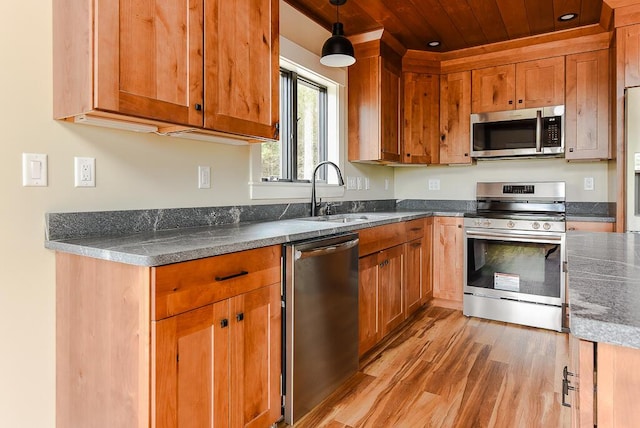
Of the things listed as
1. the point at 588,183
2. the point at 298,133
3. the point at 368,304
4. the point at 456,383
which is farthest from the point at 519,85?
the point at 456,383

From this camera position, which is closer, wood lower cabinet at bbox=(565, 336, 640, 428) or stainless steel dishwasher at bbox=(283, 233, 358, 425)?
wood lower cabinet at bbox=(565, 336, 640, 428)

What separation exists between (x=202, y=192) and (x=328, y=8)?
5.71 feet

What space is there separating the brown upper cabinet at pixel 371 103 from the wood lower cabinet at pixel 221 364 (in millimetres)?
1962

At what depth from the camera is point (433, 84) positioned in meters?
3.82

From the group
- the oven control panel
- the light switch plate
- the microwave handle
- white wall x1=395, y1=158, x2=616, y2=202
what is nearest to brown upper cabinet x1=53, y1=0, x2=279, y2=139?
the light switch plate

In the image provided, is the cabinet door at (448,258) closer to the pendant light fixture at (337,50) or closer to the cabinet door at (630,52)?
the cabinet door at (630,52)

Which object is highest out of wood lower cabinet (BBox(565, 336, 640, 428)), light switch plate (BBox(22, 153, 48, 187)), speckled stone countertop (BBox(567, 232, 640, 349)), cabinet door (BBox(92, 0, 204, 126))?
cabinet door (BBox(92, 0, 204, 126))

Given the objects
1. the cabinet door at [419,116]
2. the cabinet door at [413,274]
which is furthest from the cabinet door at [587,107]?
the cabinet door at [413,274]

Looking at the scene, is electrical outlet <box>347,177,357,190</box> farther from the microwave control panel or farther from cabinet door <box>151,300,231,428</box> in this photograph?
cabinet door <box>151,300,231,428</box>

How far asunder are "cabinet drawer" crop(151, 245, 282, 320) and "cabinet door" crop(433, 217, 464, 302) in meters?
2.31

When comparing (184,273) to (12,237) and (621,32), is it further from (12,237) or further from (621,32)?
(621,32)

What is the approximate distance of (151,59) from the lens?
1451 millimetres

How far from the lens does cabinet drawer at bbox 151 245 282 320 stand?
3.96 ft

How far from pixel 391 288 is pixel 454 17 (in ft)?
7.11
